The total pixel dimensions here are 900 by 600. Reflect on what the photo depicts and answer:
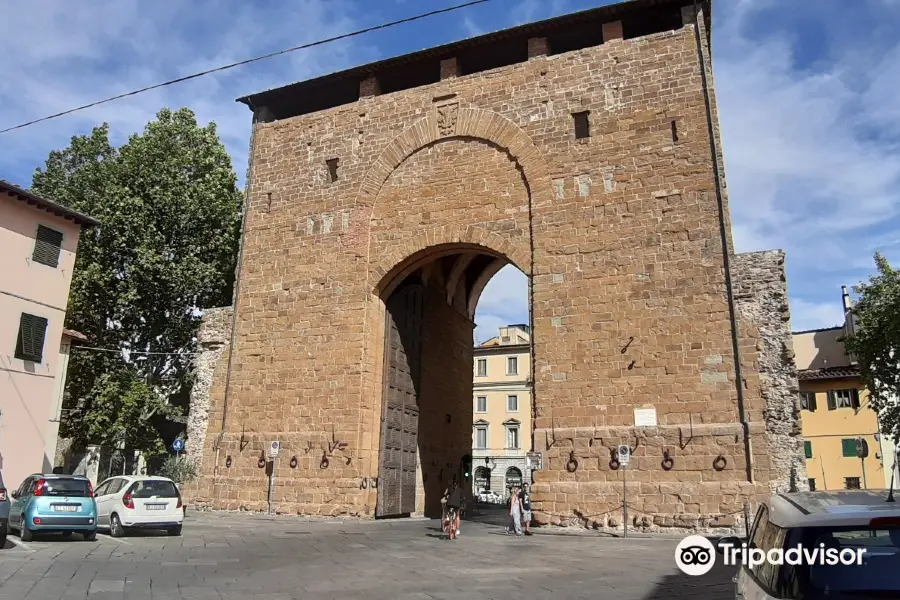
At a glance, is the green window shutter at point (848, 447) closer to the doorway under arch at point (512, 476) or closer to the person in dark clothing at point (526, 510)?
the doorway under arch at point (512, 476)

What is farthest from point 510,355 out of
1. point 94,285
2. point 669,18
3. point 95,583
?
point 95,583

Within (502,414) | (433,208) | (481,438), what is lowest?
(481,438)

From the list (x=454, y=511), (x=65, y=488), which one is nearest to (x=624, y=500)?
(x=454, y=511)

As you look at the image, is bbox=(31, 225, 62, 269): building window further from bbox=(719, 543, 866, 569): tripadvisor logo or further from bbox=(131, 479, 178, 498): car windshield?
bbox=(719, 543, 866, 569): tripadvisor logo

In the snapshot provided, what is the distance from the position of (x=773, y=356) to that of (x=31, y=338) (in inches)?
705

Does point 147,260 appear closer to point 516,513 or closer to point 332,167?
point 332,167

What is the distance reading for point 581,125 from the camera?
15.8 m

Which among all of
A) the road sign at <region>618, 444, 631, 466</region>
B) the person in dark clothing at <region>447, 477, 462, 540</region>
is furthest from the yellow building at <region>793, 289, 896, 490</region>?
the person in dark clothing at <region>447, 477, 462, 540</region>

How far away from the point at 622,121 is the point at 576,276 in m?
3.78

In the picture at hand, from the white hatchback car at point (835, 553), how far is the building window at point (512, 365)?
4440cm

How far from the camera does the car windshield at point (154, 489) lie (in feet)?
40.5

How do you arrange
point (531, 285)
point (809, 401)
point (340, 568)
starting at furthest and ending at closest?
point (809, 401), point (531, 285), point (340, 568)

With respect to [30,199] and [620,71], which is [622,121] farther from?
[30,199]

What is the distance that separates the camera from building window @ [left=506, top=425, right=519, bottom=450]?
153ft
